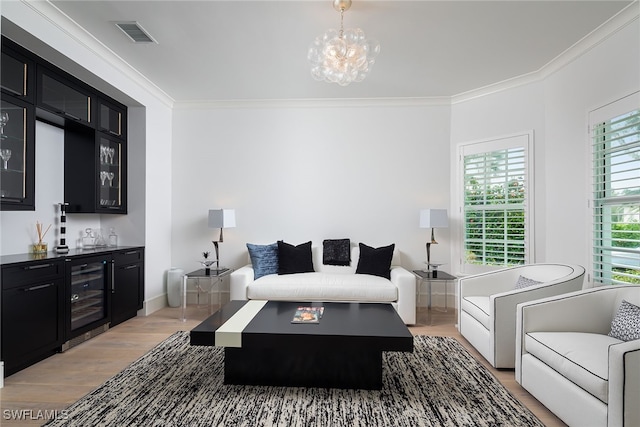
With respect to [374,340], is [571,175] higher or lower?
higher

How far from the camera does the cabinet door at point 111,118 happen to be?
3910 mm

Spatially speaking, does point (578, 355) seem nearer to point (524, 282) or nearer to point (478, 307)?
point (478, 307)

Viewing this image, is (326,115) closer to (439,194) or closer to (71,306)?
(439,194)

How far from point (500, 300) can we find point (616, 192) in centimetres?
147

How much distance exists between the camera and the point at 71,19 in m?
2.94

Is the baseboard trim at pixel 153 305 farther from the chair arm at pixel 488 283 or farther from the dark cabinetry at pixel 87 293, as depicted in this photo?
the chair arm at pixel 488 283

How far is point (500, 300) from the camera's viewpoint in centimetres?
271

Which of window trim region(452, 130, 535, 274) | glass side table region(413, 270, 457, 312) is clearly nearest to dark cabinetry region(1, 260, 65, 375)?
glass side table region(413, 270, 457, 312)

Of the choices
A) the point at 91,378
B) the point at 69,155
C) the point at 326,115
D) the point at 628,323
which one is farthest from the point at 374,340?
the point at 69,155

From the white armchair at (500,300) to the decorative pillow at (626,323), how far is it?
491mm

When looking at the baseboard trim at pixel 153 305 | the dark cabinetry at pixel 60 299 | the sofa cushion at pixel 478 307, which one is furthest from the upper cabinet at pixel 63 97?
the sofa cushion at pixel 478 307

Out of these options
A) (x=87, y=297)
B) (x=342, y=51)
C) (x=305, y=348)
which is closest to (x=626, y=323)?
(x=305, y=348)

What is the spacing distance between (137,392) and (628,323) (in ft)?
10.6

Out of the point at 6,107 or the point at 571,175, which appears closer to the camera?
the point at 6,107
